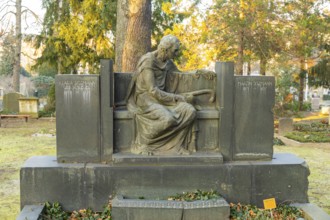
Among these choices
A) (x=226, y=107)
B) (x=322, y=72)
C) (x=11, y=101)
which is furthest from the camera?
(x=11, y=101)

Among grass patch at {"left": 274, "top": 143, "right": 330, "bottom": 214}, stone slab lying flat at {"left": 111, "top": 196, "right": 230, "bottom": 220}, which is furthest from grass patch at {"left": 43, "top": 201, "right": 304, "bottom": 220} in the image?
grass patch at {"left": 274, "top": 143, "right": 330, "bottom": 214}

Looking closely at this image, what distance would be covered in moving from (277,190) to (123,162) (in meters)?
2.26

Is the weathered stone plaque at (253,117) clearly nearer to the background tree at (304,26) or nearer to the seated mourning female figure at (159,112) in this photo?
the seated mourning female figure at (159,112)

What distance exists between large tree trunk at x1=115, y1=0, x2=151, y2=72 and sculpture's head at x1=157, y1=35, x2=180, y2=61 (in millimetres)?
5272

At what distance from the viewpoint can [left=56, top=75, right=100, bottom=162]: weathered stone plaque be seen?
5281 mm

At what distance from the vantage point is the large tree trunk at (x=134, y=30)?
10.7m

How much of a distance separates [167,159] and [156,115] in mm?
640

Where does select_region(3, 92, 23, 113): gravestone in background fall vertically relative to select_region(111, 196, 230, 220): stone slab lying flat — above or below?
above

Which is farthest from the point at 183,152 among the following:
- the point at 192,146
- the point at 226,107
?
the point at 226,107

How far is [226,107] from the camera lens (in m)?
5.45

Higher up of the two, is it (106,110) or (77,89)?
(77,89)

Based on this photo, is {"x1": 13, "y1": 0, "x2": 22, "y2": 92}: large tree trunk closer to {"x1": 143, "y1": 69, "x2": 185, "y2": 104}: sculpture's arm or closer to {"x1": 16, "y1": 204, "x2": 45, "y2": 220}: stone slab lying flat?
{"x1": 143, "y1": 69, "x2": 185, "y2": 104}: sculpture's arm

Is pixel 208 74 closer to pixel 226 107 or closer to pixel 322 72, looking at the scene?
pixel 226 107

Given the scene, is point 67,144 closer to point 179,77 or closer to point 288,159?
point 179,77
